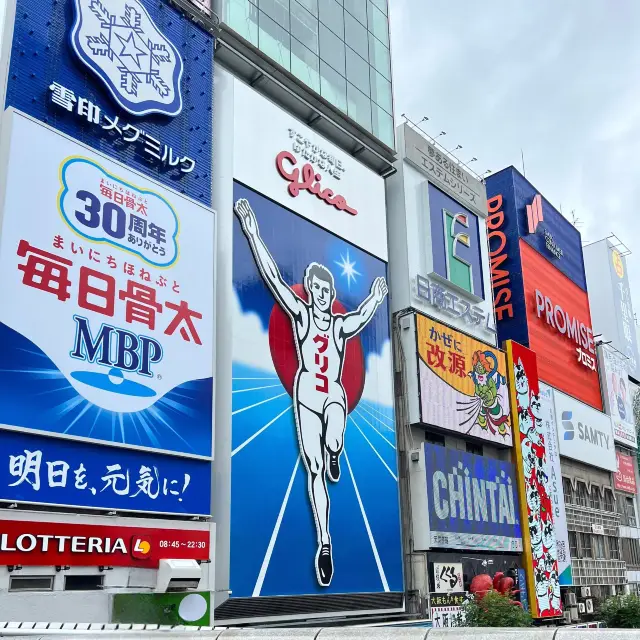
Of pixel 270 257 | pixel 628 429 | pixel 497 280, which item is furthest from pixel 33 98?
pixel 628 429

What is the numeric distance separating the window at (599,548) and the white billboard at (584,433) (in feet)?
11.4

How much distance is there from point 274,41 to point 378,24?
7.60 metres

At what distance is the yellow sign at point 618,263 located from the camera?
57469mm

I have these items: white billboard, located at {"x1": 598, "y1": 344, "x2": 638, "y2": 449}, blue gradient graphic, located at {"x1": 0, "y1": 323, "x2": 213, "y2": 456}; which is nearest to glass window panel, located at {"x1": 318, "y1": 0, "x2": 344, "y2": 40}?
blue gradient graphic, located at {"x1": 0, "y1": 323, "x2": 213, "y2": 456}

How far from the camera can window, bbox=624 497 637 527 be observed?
42.8 meters

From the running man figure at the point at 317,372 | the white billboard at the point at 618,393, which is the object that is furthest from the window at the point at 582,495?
the running man figure at the point at 317,372

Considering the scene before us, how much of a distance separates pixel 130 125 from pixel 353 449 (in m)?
10.8

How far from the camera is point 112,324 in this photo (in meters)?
16.5

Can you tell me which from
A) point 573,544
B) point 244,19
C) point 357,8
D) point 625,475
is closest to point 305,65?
point 244,19

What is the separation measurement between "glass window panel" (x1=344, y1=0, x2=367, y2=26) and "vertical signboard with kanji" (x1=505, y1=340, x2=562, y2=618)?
1407 centimetres

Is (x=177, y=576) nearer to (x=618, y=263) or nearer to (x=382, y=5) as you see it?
(x=382, y=5)

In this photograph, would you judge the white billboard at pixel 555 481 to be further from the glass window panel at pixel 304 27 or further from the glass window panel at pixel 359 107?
the glass window panel at pixel 304 27

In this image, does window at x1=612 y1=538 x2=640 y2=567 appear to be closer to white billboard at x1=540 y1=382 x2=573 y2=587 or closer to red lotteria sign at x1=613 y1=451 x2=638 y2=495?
red lotteria sign at x1=613 y1=451 x2=638 y2=495

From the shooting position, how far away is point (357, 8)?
97.3 feet
